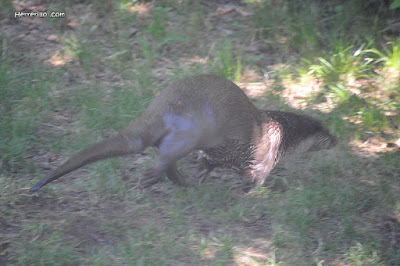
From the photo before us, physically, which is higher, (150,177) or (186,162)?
(150,177)

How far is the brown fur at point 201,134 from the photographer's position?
8.79 feet

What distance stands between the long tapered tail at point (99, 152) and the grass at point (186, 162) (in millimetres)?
290

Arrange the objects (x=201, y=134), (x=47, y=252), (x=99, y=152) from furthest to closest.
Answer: (x=201, y=134) < (x=99, y=152) < (x=47, y=252)

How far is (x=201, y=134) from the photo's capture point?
2734 mm

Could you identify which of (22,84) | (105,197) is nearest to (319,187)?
(105,197)

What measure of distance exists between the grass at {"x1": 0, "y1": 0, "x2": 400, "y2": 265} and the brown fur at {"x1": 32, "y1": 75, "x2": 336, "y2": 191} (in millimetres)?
214

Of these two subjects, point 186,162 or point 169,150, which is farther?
point 186,162

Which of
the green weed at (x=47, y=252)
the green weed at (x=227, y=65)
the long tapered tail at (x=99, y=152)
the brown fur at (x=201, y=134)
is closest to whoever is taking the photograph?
the green weed at (x=47, y=252)

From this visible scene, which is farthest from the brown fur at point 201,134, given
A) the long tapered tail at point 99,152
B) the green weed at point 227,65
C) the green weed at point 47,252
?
the green weed at point 227,65

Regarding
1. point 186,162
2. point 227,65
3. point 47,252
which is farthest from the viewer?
point 227,65

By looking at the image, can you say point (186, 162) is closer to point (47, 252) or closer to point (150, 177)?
point (150, 177)

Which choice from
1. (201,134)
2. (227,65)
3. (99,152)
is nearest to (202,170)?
(201,134)

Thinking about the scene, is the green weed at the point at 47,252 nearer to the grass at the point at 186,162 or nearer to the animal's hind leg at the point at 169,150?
Result: the grass at the point at 186,162

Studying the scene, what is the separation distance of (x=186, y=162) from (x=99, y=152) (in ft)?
3.21
